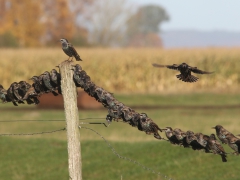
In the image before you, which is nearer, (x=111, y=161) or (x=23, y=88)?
(x=23, y=88)

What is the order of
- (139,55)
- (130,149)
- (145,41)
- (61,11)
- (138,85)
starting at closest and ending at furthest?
(130,149), (138,85), (139,55), (61,11), (145,41)

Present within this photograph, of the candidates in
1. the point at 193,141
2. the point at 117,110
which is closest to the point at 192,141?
the point at 193,141

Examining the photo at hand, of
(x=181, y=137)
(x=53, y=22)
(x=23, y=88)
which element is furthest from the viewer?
(x=53, y=22)

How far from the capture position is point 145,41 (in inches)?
7062

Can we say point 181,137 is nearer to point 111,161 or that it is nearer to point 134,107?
point 111,161

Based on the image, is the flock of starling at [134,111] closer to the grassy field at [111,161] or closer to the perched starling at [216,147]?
the perched starling at [216,147]

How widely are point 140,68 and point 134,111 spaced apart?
114 feet

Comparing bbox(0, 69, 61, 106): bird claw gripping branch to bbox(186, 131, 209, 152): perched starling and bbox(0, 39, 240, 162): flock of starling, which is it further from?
bbox(186, 131, 209, 152): perched starling

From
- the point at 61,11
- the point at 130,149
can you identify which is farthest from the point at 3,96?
the point at 61,11

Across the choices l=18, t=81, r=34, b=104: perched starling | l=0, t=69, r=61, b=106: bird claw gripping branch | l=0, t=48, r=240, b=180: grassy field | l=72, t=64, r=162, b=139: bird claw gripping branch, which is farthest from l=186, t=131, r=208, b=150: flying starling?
l=18, t=81, r=34, b=104: perched starling

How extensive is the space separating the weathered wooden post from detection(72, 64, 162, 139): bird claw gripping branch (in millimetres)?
66

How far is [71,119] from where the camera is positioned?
20.5ft

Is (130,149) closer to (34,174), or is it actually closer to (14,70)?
(34,174)

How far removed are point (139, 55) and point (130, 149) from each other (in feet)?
92.0
